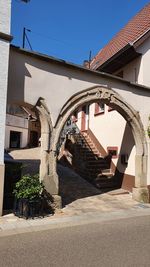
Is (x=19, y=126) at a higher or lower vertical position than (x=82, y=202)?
higher

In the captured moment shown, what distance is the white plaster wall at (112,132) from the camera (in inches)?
517

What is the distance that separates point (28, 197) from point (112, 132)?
297 inches

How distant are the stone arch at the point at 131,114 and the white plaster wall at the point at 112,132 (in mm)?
991

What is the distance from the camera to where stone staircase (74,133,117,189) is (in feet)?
45.7

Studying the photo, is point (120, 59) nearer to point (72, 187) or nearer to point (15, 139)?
point (72, 187)

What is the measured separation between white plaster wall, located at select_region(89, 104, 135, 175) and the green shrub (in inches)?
207

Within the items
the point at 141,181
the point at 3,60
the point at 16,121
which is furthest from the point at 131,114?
the point at 16,121

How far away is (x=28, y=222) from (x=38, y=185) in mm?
1121

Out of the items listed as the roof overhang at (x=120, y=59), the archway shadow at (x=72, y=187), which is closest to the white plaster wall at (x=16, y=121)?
the archway shadow at (x=72, y=187)

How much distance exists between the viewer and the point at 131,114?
1154 cm

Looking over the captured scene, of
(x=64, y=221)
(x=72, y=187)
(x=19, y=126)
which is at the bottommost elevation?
(x=64, y=221)

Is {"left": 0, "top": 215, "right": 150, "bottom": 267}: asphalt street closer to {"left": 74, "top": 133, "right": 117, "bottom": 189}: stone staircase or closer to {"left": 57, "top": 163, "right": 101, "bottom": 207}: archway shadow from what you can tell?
{"left": 57, "top": 163, "right": 101, "bottom": 207}: archway shadow

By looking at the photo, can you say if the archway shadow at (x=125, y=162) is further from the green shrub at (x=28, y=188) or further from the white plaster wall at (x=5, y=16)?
the white plaster wall at (x=5, y=16)

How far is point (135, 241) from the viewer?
20.9 feet
